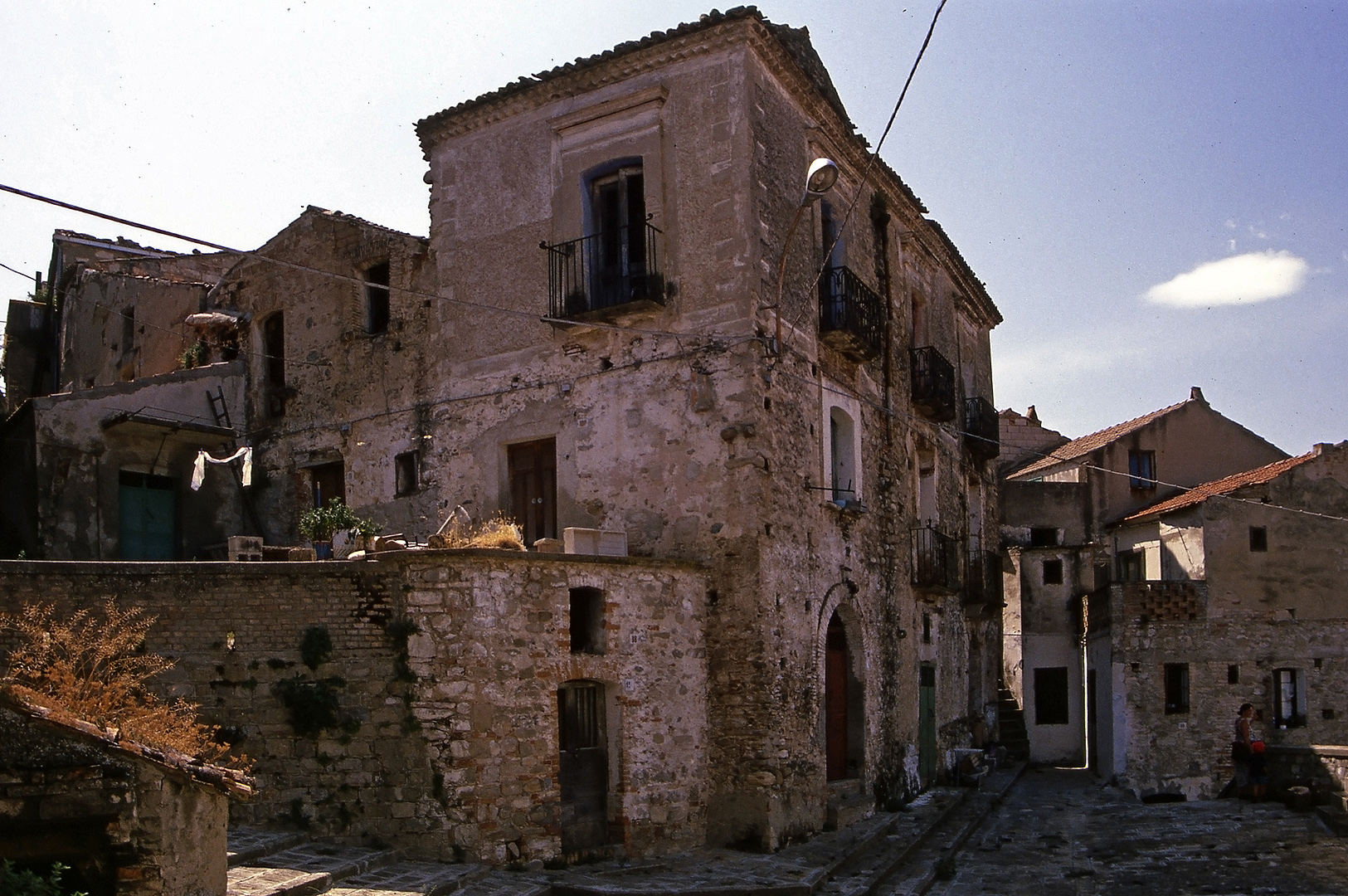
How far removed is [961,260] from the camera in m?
27.3

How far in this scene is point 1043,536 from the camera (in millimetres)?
30688

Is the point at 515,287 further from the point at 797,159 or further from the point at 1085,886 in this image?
the point at 1085,886

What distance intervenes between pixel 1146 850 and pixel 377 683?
11484mm

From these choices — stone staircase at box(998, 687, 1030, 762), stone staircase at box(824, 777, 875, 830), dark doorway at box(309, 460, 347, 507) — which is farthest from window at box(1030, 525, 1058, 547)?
dark doorway at box(309, 460, 347, 507)

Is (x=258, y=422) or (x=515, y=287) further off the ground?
(x=515, y=287)

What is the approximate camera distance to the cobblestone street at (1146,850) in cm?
1509

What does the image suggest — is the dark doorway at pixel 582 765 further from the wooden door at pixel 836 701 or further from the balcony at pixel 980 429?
the balcony at pixel 980 429

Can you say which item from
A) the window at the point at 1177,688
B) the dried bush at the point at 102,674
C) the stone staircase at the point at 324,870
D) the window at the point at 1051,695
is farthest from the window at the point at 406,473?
the window at the point at 1051,695

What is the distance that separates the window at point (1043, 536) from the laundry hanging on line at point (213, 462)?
1965cm

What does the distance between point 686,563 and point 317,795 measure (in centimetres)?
549

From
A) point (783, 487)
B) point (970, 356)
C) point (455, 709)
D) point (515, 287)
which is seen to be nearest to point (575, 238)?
point (515, 287)

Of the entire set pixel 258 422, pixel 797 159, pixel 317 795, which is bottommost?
pixel 317 795

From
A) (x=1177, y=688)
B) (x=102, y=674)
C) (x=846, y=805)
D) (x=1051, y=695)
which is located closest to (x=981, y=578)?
(x=1051, y=695)

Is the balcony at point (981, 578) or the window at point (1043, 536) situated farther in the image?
the window at point (1043, 536)
